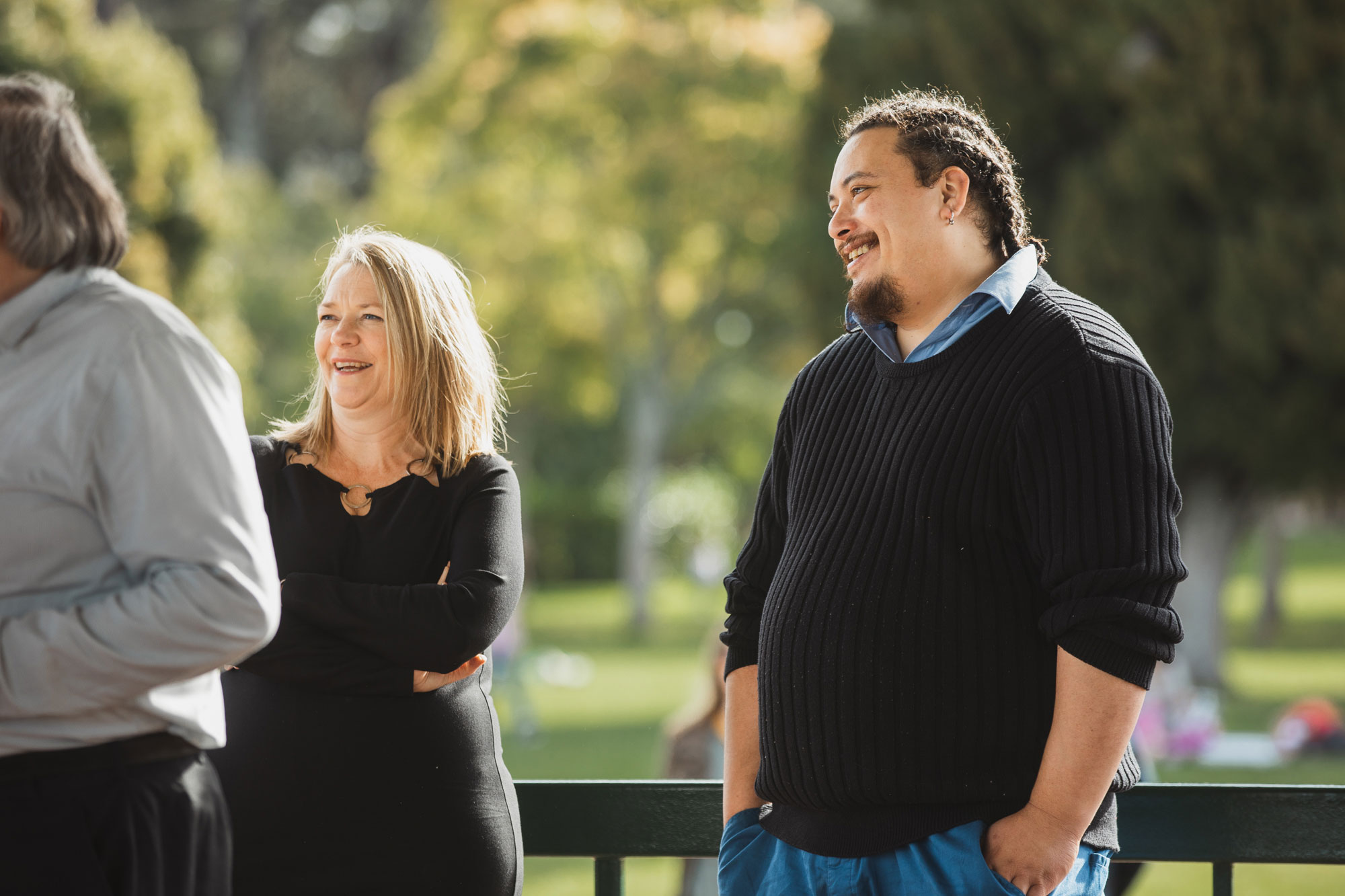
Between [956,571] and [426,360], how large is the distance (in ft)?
3.08

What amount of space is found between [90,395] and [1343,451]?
12.4 m

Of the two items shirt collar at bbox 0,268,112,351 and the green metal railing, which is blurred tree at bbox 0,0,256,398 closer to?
the green metal railing

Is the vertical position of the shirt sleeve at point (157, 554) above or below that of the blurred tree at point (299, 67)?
below

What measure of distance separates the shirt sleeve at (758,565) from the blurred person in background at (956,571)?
138 millimetres

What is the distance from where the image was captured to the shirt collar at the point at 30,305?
1.61 meters

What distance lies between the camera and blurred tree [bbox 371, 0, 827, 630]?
64.3ft

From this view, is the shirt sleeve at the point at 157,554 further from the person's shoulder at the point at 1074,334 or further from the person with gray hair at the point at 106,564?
the person's shoulder at the point at 1074,334

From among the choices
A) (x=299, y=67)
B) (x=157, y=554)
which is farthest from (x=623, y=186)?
(x=157, y=554)

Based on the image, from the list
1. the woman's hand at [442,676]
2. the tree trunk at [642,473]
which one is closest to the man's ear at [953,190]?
the woman's hand at [442,676]

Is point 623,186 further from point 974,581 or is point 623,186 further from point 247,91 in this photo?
point 974,581

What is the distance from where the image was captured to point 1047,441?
1885mm

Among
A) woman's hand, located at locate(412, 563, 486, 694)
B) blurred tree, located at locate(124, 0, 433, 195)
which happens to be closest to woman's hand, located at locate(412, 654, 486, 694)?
woman's hand, located at locate(412, 563, 486, 694)

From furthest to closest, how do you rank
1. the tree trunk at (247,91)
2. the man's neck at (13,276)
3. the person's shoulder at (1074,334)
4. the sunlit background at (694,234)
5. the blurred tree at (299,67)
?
the blurred tree at (299,67) → the tree trunk at (247,91) → the sunlit background at (694,234) → the person's shoulder at (1074,334) → the man's neck at (13,276)

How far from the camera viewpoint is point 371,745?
2.12 m
